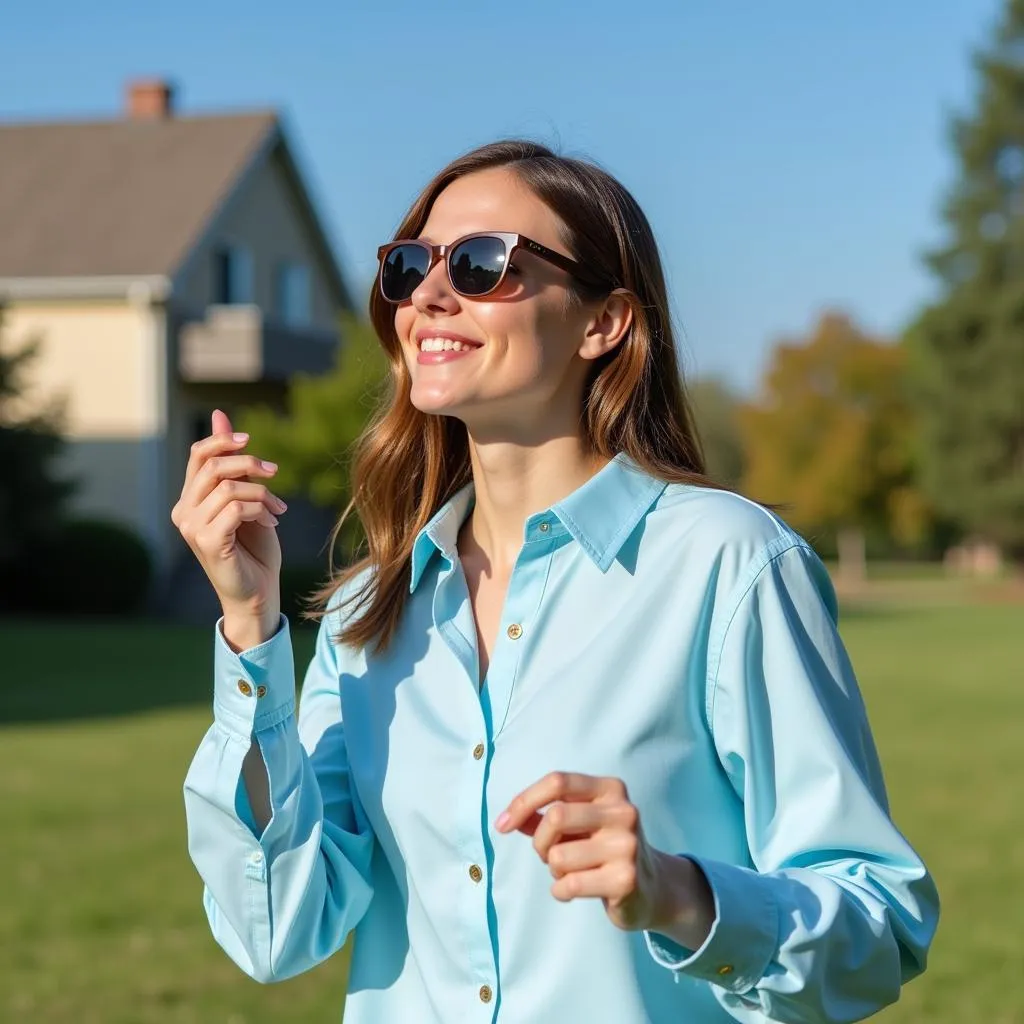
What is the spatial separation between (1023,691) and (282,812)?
→ 55.4 feet

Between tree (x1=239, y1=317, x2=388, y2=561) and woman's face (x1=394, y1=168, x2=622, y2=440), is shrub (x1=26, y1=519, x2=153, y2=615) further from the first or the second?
woman's face (x1=394, y1=168, x2=622, y2=440)

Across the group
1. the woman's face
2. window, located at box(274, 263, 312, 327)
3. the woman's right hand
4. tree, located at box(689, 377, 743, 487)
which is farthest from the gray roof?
the woman's right hand

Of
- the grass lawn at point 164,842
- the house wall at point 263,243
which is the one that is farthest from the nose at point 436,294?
the house wall at point 263,243

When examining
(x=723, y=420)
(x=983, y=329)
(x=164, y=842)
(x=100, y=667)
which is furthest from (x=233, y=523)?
(x=723, y=420)

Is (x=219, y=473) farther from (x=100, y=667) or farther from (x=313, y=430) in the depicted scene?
(x=313, y=430)

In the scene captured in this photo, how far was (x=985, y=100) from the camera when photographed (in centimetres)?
4684

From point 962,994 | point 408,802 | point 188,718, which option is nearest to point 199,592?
point 188,718

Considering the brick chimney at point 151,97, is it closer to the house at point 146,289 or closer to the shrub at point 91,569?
the house at point 146,289

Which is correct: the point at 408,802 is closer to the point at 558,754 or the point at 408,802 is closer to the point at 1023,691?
the point at 558,754

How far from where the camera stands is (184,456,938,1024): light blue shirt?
6.37 ft

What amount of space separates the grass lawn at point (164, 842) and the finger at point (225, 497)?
411 centimetres

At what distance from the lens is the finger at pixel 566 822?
1609 mm

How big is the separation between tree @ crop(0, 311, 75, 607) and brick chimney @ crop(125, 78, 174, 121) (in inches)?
381

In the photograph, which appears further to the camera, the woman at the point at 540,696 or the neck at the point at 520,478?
the neck at the point at 520,478
